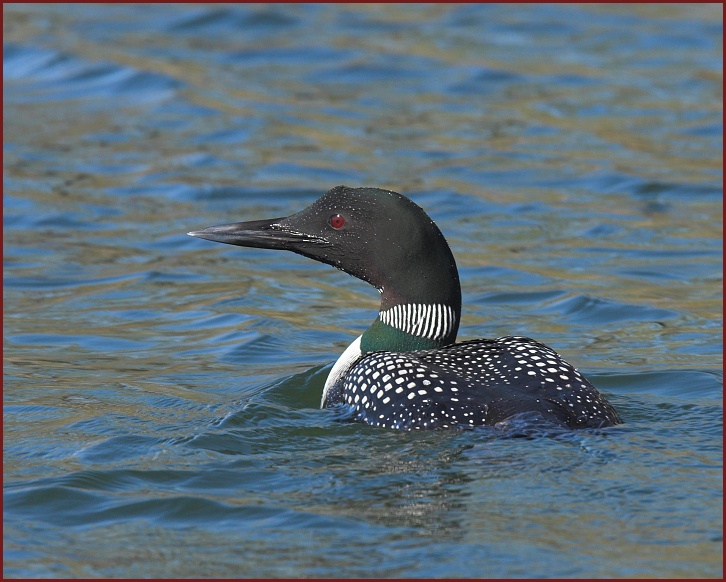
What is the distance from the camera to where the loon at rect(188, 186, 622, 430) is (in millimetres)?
5016

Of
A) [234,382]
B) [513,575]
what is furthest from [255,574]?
[234,382]

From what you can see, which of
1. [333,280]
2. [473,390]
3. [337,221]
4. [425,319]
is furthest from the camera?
[333,280]

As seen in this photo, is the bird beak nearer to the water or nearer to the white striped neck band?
the white striped neck band

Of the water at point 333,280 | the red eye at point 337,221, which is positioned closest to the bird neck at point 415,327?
the red eye at point 337,221

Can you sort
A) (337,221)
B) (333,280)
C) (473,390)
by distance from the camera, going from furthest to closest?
(333,280)
(337,221)
(473,390)

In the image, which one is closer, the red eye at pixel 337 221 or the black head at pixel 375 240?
the black head at pixel 375 240

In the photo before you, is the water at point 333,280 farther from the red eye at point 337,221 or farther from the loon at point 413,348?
the red eye at point 337,221

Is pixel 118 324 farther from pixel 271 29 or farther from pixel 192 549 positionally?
pixel 271 29

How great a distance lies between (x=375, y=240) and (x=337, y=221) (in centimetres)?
20

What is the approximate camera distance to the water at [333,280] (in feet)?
14.1

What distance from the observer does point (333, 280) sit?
8.51m

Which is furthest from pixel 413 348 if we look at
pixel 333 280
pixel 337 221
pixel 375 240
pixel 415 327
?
pixel 333 280

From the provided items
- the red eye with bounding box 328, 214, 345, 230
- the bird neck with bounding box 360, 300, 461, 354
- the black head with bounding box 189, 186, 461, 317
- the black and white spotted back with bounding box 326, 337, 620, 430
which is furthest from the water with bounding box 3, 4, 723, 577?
the red eye with bounding box 328, 214, 345, 230

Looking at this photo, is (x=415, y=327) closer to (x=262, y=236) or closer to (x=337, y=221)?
Result: (x=337, y=221)
